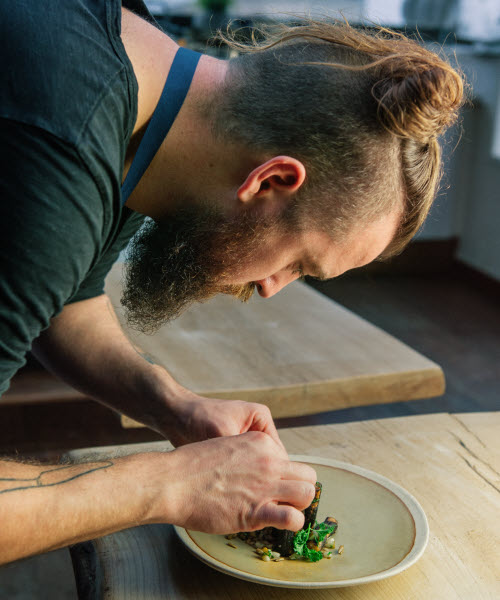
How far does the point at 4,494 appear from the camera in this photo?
0.75 metres

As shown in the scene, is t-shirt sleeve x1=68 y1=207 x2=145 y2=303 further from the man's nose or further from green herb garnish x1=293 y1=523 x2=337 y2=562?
green herb garnish x1=293 y1=523 x2=337 y2=562

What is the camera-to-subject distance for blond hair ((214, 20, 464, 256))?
0.90 meters

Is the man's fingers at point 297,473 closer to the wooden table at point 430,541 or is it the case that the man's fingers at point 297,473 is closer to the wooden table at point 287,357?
the wooden table at point 430,541

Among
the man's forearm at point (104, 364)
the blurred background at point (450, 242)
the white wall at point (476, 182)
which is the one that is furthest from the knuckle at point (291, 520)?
the white wall at point (476, 182)

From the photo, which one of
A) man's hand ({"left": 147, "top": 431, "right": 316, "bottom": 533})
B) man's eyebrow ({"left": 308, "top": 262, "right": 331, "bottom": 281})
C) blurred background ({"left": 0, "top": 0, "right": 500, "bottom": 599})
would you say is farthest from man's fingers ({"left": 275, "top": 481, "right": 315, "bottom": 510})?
blurred background ({"left": 0, "top": 0, "right": 500, "bottom": 599})

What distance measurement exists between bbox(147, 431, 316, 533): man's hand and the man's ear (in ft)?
1.06

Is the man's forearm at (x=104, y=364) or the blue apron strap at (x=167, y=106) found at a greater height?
the blue apron strap at (x=167, y=106)

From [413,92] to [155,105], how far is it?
329 millimetres

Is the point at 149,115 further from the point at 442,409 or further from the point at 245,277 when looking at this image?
the point at 442,409

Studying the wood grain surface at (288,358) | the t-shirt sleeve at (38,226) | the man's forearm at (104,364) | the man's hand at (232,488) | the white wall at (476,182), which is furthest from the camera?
the white wall at (476,182)

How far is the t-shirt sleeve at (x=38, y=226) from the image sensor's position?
70 cm

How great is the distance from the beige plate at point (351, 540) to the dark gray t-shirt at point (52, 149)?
0.34 m

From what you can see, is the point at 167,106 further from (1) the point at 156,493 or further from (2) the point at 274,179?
(1) the point at 156,493

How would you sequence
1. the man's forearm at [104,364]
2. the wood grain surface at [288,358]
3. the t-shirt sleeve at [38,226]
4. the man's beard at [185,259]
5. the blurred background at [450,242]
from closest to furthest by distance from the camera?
the t-shirt sleeve at [38,226]
the man's beard at [185,259]
the man's forearm at [104,364]
the wood grain surface at [288,358]
the blurred background at [450,242]
